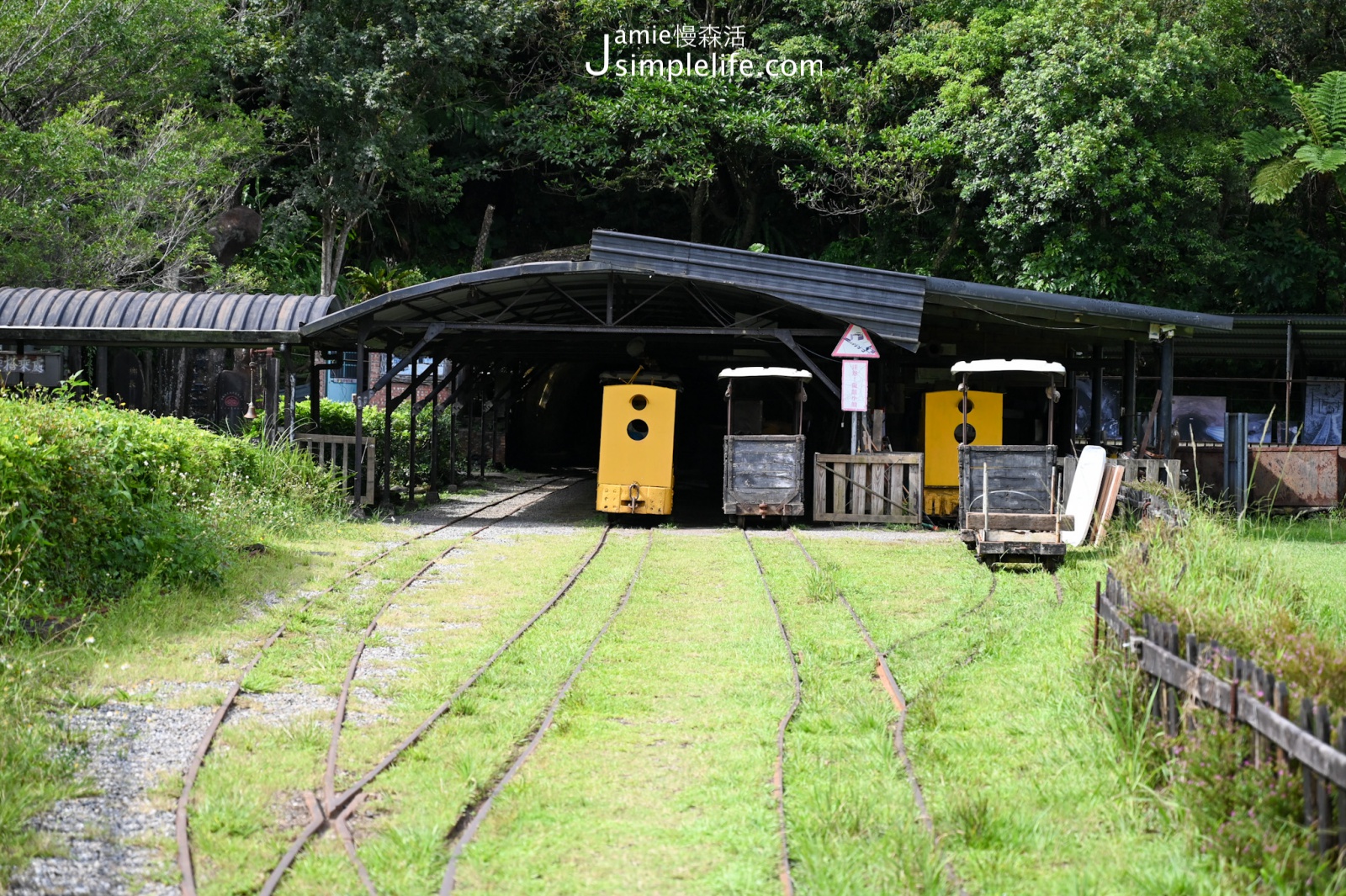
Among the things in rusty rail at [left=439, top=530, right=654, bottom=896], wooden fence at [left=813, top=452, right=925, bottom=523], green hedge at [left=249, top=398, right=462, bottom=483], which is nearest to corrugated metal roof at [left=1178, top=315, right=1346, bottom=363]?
wooden fence at [left=813, top=452, right=925, bottom=523]

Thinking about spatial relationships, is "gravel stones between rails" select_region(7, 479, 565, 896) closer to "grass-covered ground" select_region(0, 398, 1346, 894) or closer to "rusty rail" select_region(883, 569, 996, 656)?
"grass-covered ground" select_region(0, 398, 1346, 894)

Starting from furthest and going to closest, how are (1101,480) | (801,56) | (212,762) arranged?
1. (801,56)
2. (1101,480)
3. (212,762)

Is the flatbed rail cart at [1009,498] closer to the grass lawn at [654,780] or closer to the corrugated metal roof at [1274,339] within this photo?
the grass lawn at [654,780]

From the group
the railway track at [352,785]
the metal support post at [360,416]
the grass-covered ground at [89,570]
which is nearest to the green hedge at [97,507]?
the grass-covered ground at [89,570]

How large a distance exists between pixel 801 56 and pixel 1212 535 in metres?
23.9

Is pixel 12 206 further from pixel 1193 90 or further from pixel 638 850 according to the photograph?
pixel 1193 90

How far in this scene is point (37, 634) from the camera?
774cm

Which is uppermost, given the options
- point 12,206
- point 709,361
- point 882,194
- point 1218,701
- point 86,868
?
point 882,194

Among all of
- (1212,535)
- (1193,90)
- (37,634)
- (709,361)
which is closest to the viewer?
(37,634)

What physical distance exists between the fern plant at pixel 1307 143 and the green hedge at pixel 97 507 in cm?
2000

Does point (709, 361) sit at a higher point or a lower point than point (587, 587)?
higher

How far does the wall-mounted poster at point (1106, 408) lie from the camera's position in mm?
27547

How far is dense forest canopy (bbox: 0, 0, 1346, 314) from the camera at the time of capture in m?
23.5

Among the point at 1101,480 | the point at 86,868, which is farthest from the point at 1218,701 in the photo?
the point at 1101,480
